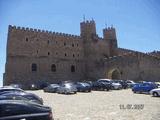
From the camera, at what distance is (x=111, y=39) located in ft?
181

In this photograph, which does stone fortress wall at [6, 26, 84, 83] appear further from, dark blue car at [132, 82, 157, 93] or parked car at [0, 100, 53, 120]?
parked car at [0, 100, 53, 120]

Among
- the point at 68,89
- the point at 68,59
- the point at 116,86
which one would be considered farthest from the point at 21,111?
the point at 68,59

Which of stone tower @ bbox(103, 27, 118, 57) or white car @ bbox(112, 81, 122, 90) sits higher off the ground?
stone tower @ bbox(103, 27, 118, 57)

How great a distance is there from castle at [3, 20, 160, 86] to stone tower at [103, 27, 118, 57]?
25 centimetres

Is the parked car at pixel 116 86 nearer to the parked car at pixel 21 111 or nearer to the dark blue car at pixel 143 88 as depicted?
the dark blue car at pixel 143 88

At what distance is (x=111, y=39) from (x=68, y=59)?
1299 cm

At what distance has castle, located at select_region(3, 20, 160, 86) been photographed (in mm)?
38250

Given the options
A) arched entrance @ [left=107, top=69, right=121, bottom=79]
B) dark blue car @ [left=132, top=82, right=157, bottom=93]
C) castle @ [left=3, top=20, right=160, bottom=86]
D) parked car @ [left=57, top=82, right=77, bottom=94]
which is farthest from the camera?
arched entrance @ [left=107, top=69, right=121, bottom=79]

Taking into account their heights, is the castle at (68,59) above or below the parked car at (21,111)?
above

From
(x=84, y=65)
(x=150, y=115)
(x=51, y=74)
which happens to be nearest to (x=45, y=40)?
(x=51, y=74)

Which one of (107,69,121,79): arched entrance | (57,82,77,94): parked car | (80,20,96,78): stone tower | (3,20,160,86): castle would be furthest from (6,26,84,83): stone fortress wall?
(57,82,77,94): parked car

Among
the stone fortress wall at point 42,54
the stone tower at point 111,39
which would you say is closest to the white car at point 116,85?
the stone fortress wall at point 42,54

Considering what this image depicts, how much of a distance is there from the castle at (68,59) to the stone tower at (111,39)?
0.25 m

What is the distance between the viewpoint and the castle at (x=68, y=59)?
38.2m
